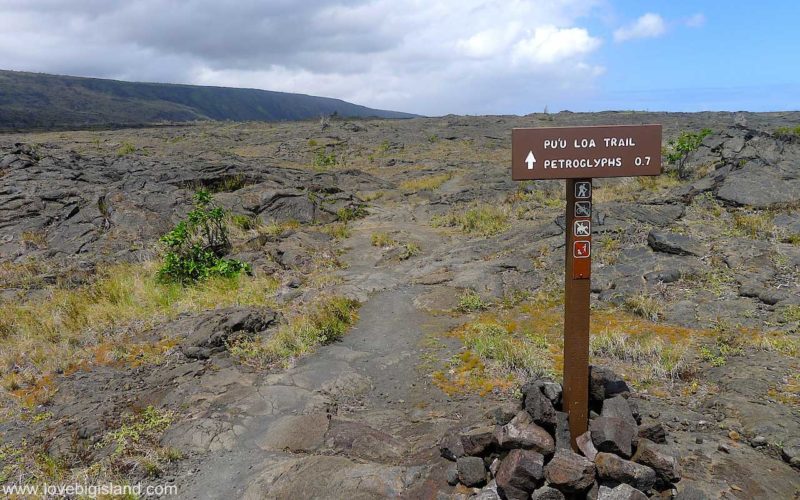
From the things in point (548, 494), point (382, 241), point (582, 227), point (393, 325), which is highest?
point (582, 227)

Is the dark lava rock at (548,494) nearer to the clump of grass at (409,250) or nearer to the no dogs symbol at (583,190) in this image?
the no dogs symbol at (583,190)

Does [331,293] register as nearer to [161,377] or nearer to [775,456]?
[161,377]

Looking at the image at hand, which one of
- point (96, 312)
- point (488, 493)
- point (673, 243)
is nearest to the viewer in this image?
point (488, 493)

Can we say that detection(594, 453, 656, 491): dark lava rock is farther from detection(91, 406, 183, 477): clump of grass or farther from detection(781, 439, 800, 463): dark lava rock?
detection(91, 406, 183, 477): clump of grass

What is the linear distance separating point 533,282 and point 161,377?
260 inches

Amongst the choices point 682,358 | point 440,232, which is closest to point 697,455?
point 682,358

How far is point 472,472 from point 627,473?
117cm

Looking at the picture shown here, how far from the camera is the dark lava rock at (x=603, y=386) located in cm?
477

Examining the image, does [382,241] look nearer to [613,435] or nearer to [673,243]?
[673,243]

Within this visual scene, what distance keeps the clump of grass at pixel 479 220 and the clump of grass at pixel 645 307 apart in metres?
6.13

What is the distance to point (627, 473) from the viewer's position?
3.83 metres

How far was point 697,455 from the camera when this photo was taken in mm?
4500

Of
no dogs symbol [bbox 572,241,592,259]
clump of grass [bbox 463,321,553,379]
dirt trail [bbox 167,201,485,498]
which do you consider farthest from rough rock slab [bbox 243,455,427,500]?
clump of grass [bbox 463,321,553,379]

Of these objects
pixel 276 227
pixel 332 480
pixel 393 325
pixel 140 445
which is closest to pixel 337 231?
pixel 276 227
